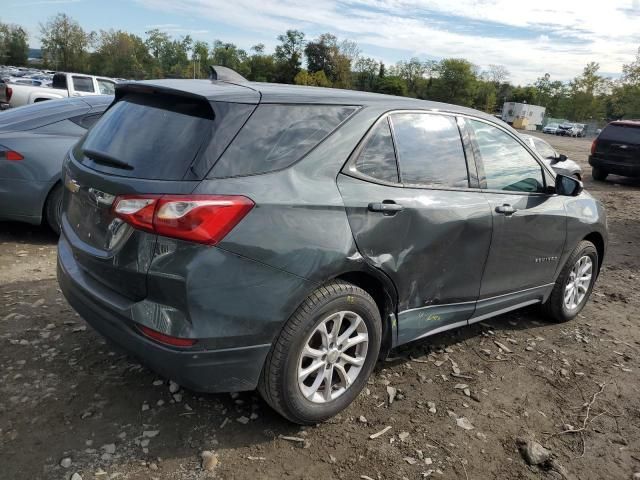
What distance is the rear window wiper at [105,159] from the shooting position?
2.54 meters

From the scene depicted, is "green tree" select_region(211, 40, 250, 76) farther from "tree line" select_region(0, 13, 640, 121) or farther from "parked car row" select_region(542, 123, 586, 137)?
"parked car row" select_region(542, 123, 586, 137)

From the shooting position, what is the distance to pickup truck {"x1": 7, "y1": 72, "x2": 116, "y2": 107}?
44.3ft

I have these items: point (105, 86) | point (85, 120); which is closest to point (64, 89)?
point (105, 86)

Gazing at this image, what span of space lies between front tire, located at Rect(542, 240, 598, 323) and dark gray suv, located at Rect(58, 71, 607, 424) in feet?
4.08

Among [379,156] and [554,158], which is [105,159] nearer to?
[379,156]

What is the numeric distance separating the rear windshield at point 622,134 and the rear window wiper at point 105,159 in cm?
1481

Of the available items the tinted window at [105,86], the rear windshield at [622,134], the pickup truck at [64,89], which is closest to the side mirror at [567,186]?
the rear windshield at [622,134]

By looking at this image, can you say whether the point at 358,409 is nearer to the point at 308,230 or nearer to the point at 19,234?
the point at 308,230

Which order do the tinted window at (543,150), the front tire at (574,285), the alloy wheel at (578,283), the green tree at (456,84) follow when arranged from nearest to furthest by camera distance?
the front tire at (574,285) < the alloy wheel at (578,283) < the tinted window at (543,150) < the green tree at (456,84)

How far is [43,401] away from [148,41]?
121 m

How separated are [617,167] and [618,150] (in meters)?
0.46

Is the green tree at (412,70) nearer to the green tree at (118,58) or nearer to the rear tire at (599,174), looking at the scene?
the green tree at (118,58)

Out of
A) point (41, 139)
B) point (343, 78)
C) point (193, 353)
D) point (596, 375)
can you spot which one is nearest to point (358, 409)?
point (193, 353)

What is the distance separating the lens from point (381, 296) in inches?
118
